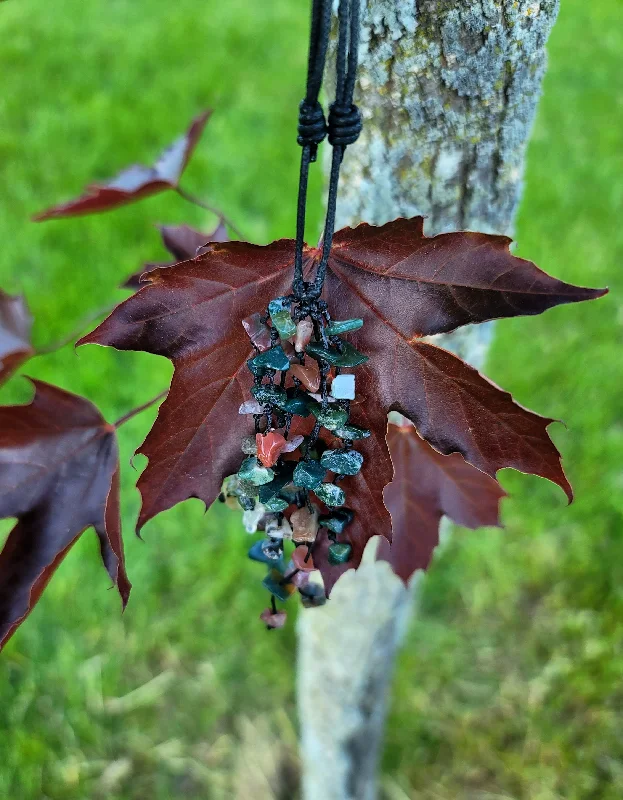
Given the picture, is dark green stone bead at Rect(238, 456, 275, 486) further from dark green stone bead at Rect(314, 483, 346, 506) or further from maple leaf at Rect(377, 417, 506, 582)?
maple leaf at Rect(377, 417, 506, 582)

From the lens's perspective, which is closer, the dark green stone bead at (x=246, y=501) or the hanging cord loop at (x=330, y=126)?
the hanging cord loop at (x=330, y=126)

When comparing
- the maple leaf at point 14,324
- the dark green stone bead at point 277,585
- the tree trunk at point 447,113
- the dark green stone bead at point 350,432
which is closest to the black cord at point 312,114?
the dark green stone bead at point 350,432

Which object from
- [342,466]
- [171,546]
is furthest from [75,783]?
[342,466]

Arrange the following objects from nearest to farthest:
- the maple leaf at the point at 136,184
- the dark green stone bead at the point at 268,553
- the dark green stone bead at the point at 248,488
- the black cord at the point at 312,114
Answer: the black cord at the point at 312,114 < the dark green stone bead at the point at 248,488 < the dark green stone bead at the point at 268,553 < the maple leaf at the point at 136,184

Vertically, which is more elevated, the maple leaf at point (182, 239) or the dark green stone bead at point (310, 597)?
the maple leaf at point (182, 239)

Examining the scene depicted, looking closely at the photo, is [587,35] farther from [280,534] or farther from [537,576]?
[280,534]

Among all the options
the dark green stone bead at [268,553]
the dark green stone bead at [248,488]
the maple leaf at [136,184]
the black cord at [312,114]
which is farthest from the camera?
the maple leaf at [136,184]

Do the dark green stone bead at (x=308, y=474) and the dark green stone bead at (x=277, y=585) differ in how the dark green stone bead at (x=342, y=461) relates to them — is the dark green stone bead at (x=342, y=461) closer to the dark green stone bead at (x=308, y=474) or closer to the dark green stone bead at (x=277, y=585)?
the dark green stone bead at (x=308, y=474)
